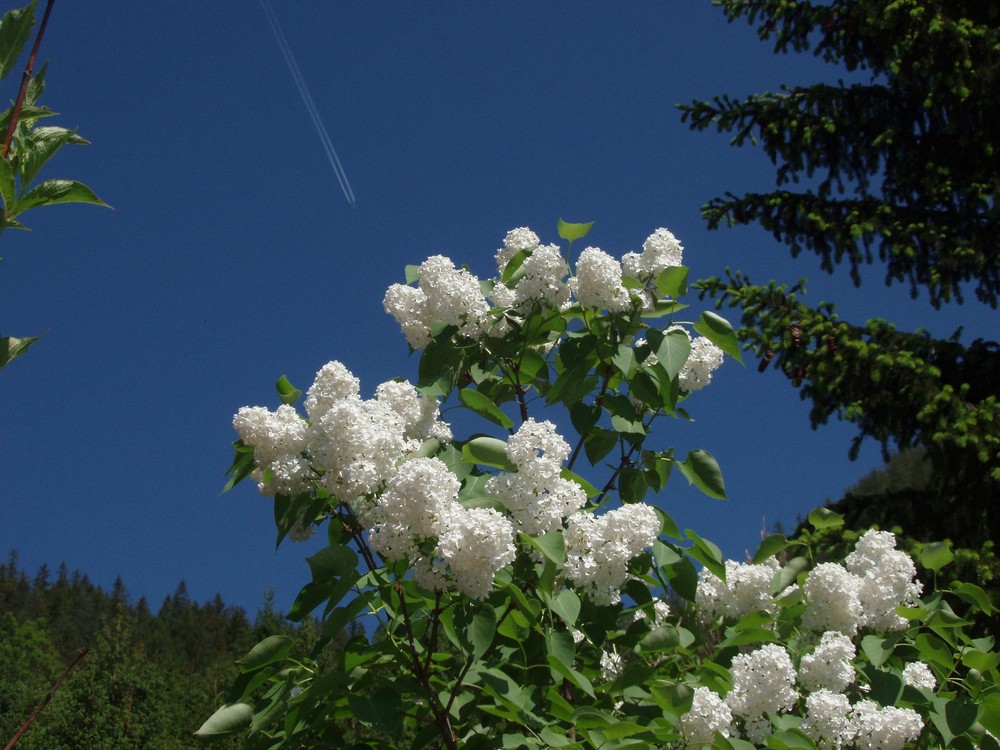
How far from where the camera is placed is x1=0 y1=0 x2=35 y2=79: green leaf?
1.23 meters

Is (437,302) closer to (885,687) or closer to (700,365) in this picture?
(700,365)

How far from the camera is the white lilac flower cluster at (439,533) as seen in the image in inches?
92.0

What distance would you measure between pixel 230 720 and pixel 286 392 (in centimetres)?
98

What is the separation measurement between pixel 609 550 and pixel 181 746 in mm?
18134

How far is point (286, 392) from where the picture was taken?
315 cm

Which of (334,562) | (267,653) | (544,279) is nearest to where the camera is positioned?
(334,562)

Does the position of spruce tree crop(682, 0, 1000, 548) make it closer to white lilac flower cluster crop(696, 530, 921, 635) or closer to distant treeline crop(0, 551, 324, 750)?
white lilac flower cluster crop(696, 530, 921, 635)

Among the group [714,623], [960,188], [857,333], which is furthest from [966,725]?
[960,188]

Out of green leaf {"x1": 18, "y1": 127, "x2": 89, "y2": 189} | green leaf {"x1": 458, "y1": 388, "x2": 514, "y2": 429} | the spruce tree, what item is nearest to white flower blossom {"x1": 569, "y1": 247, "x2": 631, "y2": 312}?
green leaf {"x1": 458, "y1": 388, "x2": 514, "y2": 429}

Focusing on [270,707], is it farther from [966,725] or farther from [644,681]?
[966,725]

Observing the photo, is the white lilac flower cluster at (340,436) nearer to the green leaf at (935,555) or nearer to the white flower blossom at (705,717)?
the white flower blossom at (705,717)

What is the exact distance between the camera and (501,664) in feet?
9.33

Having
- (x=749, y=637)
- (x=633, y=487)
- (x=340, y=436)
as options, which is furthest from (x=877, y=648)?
(x=340, y=436)

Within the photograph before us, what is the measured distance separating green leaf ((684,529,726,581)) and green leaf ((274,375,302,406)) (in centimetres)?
132
